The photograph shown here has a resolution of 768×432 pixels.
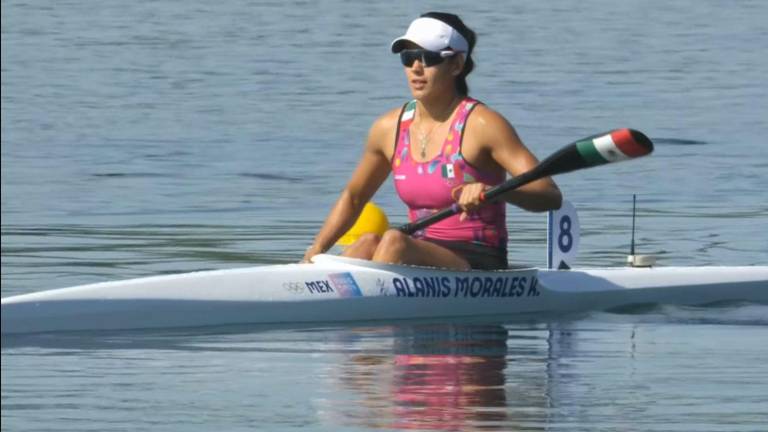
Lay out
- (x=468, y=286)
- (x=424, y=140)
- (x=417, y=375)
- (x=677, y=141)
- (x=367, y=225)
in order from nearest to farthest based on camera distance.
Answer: (x=417, y=375)
(x=424, y=140)
(x=468, y=286)
(x=367, y=225)
(x=677, y=141)

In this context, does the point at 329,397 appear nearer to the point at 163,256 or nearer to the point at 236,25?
the point at 163,256

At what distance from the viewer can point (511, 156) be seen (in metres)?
13.1

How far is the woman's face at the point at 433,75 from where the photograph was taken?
43.7 ft

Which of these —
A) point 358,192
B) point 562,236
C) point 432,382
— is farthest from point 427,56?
point 432,382

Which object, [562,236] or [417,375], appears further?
[562,236]

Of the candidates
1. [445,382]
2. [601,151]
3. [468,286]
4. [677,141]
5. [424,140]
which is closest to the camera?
[445,382]

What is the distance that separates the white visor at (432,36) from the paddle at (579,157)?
825 millimetres

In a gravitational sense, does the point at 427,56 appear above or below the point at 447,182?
above

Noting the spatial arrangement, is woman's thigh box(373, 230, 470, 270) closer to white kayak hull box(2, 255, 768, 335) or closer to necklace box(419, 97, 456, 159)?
white kayak hull box(2, 255, 768, 335)

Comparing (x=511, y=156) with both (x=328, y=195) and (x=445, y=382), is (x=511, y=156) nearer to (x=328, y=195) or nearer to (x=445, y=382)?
(x=445, y=382)

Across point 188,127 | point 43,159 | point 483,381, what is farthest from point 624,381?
point 188,127

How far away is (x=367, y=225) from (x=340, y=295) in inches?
40.2

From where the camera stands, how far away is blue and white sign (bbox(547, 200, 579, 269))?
560 inches

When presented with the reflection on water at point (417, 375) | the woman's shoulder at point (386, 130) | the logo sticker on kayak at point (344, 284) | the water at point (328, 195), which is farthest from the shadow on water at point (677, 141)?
the logo sticker on kayak at point (344, 284)
